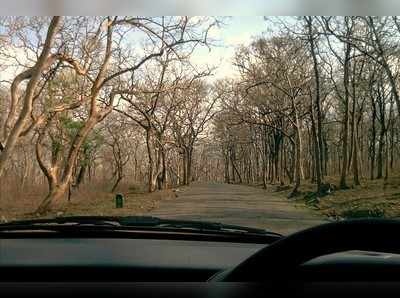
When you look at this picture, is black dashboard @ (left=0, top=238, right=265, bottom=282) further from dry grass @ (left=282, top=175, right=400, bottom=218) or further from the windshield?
dry grass @ (left=282, top=175, right=400, bottom=218)

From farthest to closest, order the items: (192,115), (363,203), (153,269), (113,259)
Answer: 1. (192,115)
2. (363,203)
3. (113,259)
4. (153,269)

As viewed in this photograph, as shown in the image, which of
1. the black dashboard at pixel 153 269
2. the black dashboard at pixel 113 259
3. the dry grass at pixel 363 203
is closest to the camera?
the black dashboard at pixel 153 269

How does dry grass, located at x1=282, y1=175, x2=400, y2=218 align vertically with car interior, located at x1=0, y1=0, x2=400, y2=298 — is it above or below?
below

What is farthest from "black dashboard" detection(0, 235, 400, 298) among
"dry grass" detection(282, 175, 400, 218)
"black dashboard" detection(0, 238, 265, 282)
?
"dry grass" detection(282, 175, 400, 218)

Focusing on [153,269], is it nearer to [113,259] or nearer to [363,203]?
[113,259]

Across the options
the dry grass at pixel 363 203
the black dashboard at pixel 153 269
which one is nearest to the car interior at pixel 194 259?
the black dashboard at pixel 153 269

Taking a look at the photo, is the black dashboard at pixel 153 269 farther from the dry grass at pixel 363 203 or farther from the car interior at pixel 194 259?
the dry grass at pixel 363 203

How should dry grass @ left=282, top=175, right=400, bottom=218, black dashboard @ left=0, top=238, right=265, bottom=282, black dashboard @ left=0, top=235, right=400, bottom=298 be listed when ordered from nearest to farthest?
black dashboard @ left=0, top=235, right=400, bottom=298 < black dashboard @ left=0, top=238, right=265, bottom=282 < dry grass @ left=282, top=175, right=400, bottom=218

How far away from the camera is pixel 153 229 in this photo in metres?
3.00

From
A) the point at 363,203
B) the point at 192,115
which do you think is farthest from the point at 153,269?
the point at 192,115

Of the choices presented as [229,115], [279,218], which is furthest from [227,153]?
[279,218]

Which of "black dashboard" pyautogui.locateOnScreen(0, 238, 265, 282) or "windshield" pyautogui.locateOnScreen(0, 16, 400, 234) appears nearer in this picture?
"black dashboard" pyautogui.locateOnScreen(0, 238, 265, 282)

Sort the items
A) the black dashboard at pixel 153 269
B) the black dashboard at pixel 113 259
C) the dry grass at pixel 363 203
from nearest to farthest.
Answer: the black dashboard at pixel 153 269
the black dashboard at pixel 113 259
the dry grass at pixel 363 203

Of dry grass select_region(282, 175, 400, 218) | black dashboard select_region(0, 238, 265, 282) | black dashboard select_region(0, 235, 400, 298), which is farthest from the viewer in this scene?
dry grass select_region(282, 175, 400, 218)
